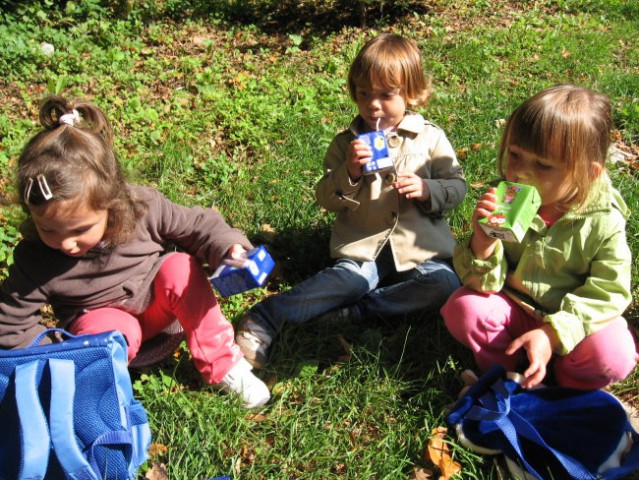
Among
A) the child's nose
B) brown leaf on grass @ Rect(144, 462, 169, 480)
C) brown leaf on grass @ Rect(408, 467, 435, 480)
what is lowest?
brown leaf on grass @ Rect(408, 467, 435, 480)

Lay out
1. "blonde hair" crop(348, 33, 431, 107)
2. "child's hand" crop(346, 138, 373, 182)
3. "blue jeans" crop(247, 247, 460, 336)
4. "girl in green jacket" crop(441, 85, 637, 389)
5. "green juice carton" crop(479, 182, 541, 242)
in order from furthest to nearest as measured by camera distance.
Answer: "blue jeans" crop(247, 247, 460, 336), "blonde hair" crop(348, 33, 431, 107), "child's hand" crop(346, 138, 373, 182), "girl in green jacket" crop(441, 85, 637, 389), "green juice carton" crop(479, 182, 541, 242)

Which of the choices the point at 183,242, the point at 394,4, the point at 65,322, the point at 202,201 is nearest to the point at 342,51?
the point at 394,4

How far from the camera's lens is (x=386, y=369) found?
2.57 m

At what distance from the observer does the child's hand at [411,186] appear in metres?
2.72

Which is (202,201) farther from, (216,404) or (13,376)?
(13,376)

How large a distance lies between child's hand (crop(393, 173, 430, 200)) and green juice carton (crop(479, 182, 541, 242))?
0.66 meters

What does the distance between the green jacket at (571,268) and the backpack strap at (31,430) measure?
1.59 m

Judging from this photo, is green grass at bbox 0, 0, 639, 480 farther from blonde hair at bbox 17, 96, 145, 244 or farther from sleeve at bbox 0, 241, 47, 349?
blonde hair at bbox 17, 96, 145, 244

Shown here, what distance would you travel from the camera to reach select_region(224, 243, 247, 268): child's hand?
2.15m

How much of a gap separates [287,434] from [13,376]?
100cm

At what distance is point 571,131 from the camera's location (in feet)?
6.89

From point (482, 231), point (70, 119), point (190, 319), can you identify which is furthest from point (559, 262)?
point (70, 119)

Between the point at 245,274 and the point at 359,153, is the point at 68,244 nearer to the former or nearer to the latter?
the point at 245,274

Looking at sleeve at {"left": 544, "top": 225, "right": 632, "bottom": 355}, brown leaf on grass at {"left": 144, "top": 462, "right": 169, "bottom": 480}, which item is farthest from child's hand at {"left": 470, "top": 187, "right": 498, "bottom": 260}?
brown leaf on grass at {"left": 144, "top": 462, "right": 169, "bottom": 480}
